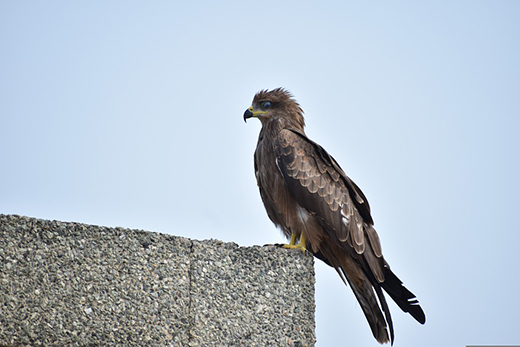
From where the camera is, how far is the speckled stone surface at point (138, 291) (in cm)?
378

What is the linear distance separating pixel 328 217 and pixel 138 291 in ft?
7.26

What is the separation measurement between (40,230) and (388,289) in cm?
299

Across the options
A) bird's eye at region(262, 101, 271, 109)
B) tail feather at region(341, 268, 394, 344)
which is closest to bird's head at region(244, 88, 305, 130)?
bird's eye at region(262, 101, 271, 109)

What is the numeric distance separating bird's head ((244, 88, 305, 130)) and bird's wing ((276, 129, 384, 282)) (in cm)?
62

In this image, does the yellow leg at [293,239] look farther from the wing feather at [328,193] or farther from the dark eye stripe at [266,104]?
the dark eye stripe at [266,104]

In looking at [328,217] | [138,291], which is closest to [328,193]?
[328,217]

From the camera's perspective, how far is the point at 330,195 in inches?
231

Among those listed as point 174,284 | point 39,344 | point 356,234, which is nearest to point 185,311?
point 174,284

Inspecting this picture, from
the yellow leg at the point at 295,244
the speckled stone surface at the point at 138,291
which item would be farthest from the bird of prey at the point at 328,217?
the speckled stone surface at the point at 138,291

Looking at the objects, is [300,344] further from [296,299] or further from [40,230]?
[40,230]

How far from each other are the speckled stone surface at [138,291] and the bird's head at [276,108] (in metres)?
2.28

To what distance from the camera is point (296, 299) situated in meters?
4.71

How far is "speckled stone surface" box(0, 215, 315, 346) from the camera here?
3777mm

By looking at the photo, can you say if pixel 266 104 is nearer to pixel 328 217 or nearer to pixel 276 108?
pixel 276 108
